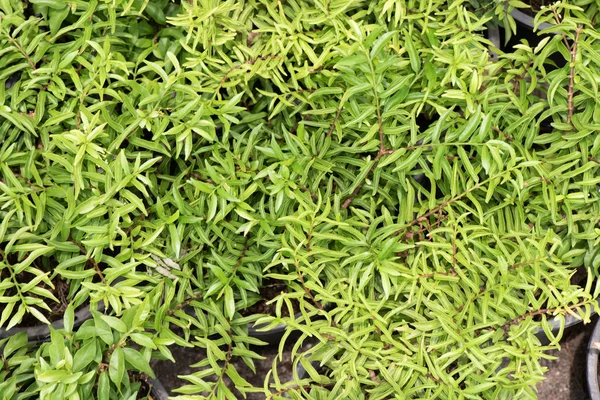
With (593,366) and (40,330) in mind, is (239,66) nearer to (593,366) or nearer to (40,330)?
(40,330)

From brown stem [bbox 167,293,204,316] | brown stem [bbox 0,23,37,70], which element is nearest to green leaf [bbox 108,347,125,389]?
brown stem [bbox 167,293,204,316]

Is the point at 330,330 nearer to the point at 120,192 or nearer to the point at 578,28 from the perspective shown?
the point at 120,192

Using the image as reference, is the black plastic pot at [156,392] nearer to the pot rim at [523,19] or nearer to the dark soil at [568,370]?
the dark soil at [568,370]

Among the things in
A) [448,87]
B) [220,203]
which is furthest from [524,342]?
[220,203]

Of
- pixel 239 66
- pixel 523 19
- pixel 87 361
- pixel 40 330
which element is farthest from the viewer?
pixel 523 19

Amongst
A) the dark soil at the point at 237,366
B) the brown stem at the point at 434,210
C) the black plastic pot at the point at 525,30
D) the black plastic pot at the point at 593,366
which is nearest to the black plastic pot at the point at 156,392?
the dark soil at the point at 237,366

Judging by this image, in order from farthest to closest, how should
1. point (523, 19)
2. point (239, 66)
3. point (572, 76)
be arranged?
point (523, 19), point (239, 66), point (572, 76)

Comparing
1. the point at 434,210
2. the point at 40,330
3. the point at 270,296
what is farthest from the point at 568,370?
the point at 40,330
